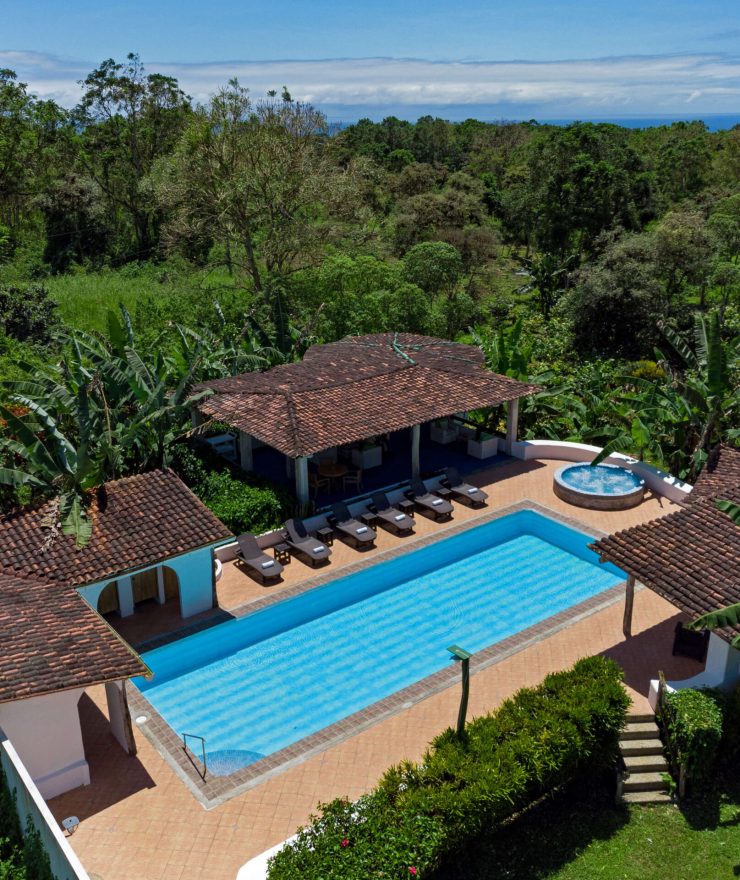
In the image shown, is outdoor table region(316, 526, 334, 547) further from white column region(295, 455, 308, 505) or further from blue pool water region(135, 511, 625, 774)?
blue pool water region(135, 511, 625, 774)

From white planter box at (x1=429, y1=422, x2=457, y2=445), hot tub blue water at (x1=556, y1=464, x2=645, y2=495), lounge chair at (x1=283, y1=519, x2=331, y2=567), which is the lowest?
lounge chair at (x1=283, y1=519, x2=331, y2=567)

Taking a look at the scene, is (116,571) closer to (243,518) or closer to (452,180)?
(243,518)

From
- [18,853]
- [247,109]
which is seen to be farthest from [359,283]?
[18,853]

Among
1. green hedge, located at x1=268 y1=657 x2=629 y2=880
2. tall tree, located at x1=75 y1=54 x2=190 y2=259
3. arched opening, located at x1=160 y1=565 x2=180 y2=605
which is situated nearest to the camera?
green hedge, located at x1=268 y1=657 x2=629 y2=880

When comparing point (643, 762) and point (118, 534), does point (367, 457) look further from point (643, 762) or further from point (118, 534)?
point (643, 762)

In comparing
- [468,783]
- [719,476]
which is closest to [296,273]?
[719,476]

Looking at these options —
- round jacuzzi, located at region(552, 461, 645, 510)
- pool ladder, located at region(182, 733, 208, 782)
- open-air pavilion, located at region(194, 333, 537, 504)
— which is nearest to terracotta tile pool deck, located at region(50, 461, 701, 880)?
pool ladder, located at region(182, 733, 208, 782)

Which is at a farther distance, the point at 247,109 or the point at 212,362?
the point at 247,109
